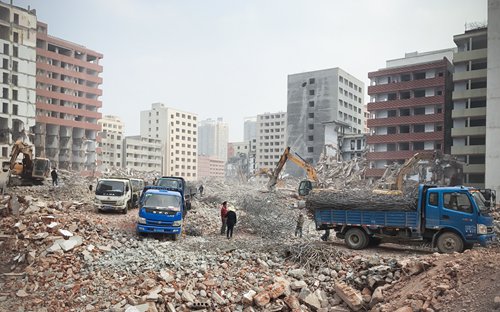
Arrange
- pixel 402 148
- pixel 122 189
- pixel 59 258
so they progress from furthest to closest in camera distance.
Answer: pixel 402 148
pixel 122 189
pixel 59 258

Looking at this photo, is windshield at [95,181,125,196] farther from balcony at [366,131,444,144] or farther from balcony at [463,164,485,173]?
balcony at [366,131,444,144]

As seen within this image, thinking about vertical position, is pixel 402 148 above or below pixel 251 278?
above

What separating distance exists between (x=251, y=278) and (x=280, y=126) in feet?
394

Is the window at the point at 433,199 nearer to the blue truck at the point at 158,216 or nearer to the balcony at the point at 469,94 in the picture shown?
the blue truck at the point at 158,216

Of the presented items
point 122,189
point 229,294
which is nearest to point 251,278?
point 229,294

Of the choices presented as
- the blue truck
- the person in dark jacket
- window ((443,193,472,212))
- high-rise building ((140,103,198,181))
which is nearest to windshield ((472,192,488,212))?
window ((443,193,472,212))

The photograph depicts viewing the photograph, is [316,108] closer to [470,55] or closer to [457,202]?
[470,55]

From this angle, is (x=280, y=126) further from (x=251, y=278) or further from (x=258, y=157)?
(x=251, y=278)

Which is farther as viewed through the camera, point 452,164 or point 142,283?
point 452,164

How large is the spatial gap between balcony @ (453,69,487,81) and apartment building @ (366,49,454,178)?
456 centimetres

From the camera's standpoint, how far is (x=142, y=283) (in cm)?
1175

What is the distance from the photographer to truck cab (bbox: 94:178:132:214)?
21.4 meters

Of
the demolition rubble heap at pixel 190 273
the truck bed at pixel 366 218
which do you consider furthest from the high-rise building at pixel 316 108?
the demolition rubble heap at pixel 190 273

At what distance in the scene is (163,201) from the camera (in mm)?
16766
